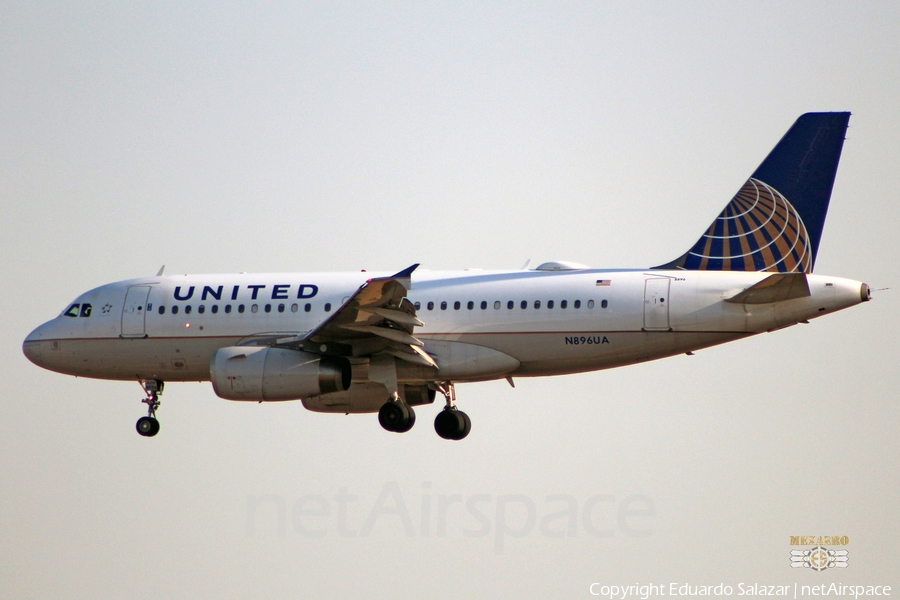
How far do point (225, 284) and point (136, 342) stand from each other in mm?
2618

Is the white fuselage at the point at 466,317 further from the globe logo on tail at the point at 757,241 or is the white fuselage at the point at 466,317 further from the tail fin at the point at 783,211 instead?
the tail fin at the point at 783,211

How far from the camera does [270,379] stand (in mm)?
29922

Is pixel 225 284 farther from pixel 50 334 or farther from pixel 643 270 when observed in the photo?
pixel 643 270

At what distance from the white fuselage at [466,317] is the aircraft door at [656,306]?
0.02m

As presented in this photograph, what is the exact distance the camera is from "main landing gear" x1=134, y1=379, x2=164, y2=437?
111ft

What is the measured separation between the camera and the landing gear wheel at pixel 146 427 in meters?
33.9

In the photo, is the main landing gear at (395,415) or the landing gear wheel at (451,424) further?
the landing gear wheel at (451,424)

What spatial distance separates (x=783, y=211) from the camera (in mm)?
31016

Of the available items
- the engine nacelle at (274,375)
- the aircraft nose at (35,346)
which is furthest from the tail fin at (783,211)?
the aircraft nose at (35,346)

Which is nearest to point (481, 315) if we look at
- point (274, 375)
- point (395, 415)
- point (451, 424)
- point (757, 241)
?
point (395, 415)

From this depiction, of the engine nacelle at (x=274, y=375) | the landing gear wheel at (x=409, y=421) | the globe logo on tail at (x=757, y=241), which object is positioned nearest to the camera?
the engine nacelle at (x=274, y=375)

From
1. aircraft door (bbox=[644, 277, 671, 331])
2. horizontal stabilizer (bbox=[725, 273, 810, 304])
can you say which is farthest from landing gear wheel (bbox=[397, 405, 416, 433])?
horizontal stabilizer (bbox=[725, 273, 810, 304])

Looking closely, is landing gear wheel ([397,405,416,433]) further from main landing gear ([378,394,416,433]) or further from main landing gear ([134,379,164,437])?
main landing gear ([134,379,164,437])

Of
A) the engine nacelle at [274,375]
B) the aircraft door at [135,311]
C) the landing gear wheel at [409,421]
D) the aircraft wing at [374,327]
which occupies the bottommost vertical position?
the landing gear wheel at [409,421]
